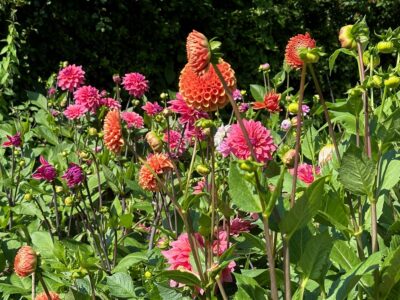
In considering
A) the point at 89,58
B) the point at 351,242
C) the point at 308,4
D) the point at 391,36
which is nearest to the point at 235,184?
the point at 351,242

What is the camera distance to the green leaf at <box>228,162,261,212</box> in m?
1.03

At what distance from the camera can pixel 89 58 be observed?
4.63 m

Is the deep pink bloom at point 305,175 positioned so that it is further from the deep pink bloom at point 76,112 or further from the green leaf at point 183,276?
the deep pink bloom at point 76,112

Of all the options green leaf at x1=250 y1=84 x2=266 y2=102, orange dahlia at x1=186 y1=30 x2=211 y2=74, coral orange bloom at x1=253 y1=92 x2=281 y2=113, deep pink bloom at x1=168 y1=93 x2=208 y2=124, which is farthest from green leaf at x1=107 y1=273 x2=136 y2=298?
green leaf at x1=250 y1=84 x2=266 y2=102

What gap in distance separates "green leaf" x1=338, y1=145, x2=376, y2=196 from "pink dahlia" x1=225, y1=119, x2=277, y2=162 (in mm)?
214

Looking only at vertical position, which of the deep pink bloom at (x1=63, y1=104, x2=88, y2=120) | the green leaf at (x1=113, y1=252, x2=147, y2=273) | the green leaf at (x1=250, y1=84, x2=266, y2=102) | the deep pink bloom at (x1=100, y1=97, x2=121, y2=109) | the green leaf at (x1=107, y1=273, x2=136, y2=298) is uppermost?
the green leaf at (x1=250, y1=84, x2=266, y2=102)

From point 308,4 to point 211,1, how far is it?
0.85m

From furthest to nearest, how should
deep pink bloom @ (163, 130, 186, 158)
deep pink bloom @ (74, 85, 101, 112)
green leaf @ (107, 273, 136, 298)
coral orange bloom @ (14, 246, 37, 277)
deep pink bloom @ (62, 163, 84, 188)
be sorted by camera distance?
deep pink bloom @ (74, 85, 101, 112)
deep pink bloom @ (163, 130, 186, 158)
deep pink bloom @ (62, 163, 84, 188)
green leaf @ (107, 273, 136, 298)
coral orange bloom @ (14, 246, 37, 277)

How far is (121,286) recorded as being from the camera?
1377 millimetres

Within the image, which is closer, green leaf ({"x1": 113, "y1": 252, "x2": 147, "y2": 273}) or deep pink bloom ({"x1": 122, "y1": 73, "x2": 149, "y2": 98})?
green leaf ({"x1": 113, "y1": 252, "x2": 147, "y2": 273})

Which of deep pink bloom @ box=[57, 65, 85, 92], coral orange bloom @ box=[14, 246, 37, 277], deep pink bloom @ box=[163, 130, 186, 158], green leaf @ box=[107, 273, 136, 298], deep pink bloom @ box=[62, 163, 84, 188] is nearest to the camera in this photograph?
coral orange bloom @ box=[14, 246, 37, 277]

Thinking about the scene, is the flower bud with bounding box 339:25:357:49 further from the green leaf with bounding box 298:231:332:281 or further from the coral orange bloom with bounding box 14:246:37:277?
the coral orange bloom with bounding box 14:246:37:277

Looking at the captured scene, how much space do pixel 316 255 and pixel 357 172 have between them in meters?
0.15

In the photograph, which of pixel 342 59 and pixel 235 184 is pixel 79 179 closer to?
pixel 235 184
